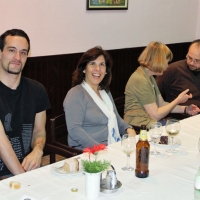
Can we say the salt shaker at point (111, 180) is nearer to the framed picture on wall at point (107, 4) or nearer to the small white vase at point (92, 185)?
the small white vase at point (92, 185)

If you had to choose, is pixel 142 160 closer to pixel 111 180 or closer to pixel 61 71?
pixel 111 180

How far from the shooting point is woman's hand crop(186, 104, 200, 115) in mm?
3645

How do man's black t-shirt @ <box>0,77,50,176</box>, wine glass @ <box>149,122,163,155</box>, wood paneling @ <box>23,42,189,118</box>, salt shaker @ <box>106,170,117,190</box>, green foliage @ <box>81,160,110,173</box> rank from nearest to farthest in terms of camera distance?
green foliage @ <box>81,160,110,173</box>
salt shaker @ <box>106,170,117,190</box>
wine glass @ <box>149,122,163,155</box>
man's black t-shirt @ <box>0,77,50,176</box>
wood paneling @ <box>23,42,189,118</box>

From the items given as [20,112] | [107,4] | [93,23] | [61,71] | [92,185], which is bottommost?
[92,185]

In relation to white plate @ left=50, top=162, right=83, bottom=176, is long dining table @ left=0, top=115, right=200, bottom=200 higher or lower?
lower

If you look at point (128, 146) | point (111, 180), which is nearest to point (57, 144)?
point (128, 146)

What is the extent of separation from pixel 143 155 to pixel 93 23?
247 centimetres

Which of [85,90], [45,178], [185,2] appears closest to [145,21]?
[185,2]

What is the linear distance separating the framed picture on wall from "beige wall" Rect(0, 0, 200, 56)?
0.17 feet

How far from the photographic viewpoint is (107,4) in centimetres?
429

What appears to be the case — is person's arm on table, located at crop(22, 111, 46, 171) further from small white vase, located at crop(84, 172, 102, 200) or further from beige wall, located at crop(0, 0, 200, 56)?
beige wall, located at crop(0, 0, 200, 56)

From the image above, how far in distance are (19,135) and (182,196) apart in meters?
1.21

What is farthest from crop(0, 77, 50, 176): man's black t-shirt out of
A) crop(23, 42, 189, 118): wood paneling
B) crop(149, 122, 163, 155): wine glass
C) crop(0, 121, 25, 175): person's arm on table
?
crop(23, 42, 189, 118): wood paneling

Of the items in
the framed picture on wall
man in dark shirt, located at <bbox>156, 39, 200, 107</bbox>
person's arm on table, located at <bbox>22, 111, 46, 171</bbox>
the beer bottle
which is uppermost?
the framed picture on wall
